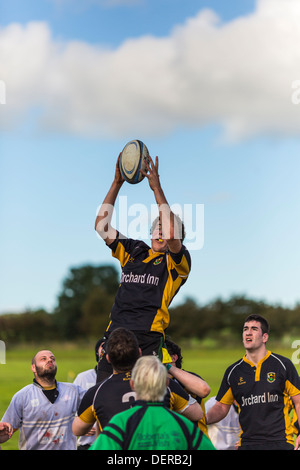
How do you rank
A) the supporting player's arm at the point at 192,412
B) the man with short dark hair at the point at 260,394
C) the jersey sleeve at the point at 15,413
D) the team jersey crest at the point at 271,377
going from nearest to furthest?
the supporting player's arm at the point at 192,412 → the man with short dark hair at the point at 260,394 → the team jersey crest at the point at 271,377 → the jersey sleeve at the point at 15,413

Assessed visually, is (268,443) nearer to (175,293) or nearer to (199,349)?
(175,293)

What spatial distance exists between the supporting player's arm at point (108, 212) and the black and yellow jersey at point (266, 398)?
99.1 inches

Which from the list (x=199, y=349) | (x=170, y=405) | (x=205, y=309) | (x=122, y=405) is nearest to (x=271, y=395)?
(x=170, y=405)

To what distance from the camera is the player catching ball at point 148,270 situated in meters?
6.55

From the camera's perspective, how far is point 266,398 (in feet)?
24.9

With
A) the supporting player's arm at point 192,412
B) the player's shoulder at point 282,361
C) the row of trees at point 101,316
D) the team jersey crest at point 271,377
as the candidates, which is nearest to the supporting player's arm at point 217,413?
the team jersey crest at point 271,377

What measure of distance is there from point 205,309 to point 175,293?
76640 millimetres

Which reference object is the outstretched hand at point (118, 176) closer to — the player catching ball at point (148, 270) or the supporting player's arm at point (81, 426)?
the player catching ball at point (148, 270)

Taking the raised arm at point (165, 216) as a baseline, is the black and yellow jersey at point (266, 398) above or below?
below

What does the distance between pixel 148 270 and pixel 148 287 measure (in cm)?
21

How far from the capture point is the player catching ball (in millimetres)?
6551

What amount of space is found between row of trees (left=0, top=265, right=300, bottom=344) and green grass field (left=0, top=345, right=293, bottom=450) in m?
5.67

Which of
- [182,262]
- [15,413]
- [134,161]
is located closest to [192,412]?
[182,262]

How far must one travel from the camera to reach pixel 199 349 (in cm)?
7406
